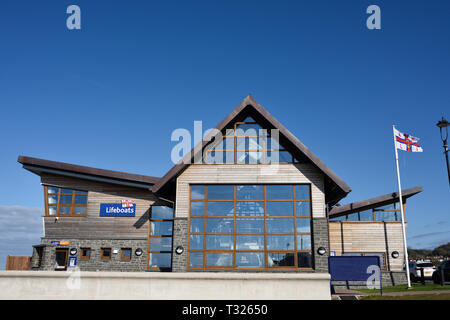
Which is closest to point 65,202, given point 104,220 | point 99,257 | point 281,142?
point 104,220

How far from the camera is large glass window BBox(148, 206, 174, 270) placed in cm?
2348

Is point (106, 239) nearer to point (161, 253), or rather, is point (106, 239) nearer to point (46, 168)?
point (161, 253)

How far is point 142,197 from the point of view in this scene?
79.2 feet

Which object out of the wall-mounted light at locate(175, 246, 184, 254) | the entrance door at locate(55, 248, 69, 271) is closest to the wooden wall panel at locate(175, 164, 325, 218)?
the wall-mounted light at locate(175, 246, 184, 254)

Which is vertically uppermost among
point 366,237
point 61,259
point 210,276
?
point 366,237

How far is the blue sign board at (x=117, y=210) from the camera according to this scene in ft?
78.7

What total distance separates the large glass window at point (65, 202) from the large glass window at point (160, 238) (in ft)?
13.7

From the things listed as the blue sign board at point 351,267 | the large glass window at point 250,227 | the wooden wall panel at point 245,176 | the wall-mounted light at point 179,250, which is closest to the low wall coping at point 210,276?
the blue sign board at point 351,267

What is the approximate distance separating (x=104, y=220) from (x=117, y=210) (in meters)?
0.94

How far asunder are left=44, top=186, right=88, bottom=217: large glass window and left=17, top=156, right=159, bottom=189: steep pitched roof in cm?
110

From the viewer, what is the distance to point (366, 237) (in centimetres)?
2520

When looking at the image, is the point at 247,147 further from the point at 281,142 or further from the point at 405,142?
the point at 405,142

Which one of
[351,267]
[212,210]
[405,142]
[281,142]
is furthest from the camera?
[405,142]

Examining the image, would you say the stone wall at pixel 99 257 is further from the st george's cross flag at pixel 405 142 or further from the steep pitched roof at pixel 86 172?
the st george's cross flag at pixel 405 142
